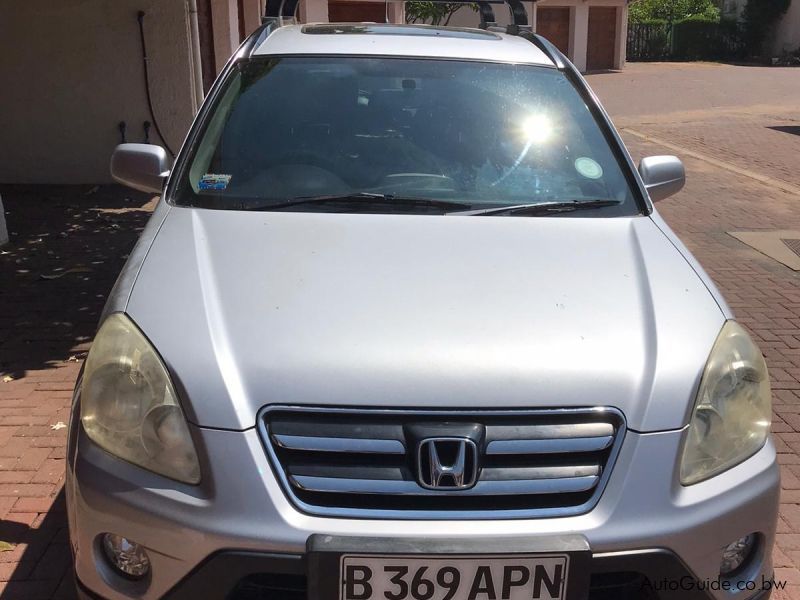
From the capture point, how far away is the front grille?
212 cm

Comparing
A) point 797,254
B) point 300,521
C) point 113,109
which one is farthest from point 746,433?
point 113,109

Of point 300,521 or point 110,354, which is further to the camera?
point 110,354

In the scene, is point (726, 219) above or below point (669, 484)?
below

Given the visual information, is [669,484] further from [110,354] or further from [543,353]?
[110,354]

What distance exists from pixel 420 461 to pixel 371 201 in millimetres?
1245

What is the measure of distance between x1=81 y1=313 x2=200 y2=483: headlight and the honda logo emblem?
54 centimetres

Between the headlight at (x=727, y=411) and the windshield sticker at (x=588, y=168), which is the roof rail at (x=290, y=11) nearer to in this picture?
the windshield sticker at (x=588, y=168)

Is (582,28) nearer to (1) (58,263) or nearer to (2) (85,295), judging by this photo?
(1) (58,263)

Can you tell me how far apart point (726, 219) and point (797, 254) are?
54.8 inches

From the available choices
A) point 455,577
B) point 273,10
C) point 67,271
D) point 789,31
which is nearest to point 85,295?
point 67,271

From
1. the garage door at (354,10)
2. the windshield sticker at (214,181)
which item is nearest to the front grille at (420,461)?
the windshield sticker at (214,181)

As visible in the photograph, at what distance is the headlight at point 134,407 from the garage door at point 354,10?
852 inches

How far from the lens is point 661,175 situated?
3676 millimetres

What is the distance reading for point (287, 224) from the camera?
294 centimetres
